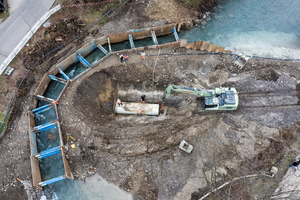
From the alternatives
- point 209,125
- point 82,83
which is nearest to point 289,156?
point 209,125

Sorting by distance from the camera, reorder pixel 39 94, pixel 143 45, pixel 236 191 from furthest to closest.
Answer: pixel 143 45
pixel 39 94
pixel 236 191

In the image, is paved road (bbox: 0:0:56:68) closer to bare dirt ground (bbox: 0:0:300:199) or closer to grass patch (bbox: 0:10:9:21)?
grass patch (bbox: 0:10:9:21)

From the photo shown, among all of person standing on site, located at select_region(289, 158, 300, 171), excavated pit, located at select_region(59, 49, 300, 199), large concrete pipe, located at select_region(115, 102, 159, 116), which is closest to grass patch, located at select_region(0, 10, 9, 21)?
excavated pit, located at select_region(59, 49, 300, 199)

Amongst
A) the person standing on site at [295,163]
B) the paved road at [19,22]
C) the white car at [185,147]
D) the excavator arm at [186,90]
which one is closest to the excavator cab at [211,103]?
the excavator arm at [186,90]

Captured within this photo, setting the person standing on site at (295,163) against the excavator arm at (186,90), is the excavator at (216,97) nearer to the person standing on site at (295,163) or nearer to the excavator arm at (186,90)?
the excavator arm at (186,90)

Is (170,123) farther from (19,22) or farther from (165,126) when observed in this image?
(19,22)

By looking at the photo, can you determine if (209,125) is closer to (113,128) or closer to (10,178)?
(113,128)

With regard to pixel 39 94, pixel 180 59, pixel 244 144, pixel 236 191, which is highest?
pixel 180 59

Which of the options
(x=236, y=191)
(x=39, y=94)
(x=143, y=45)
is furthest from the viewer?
(x=143, y=45)
